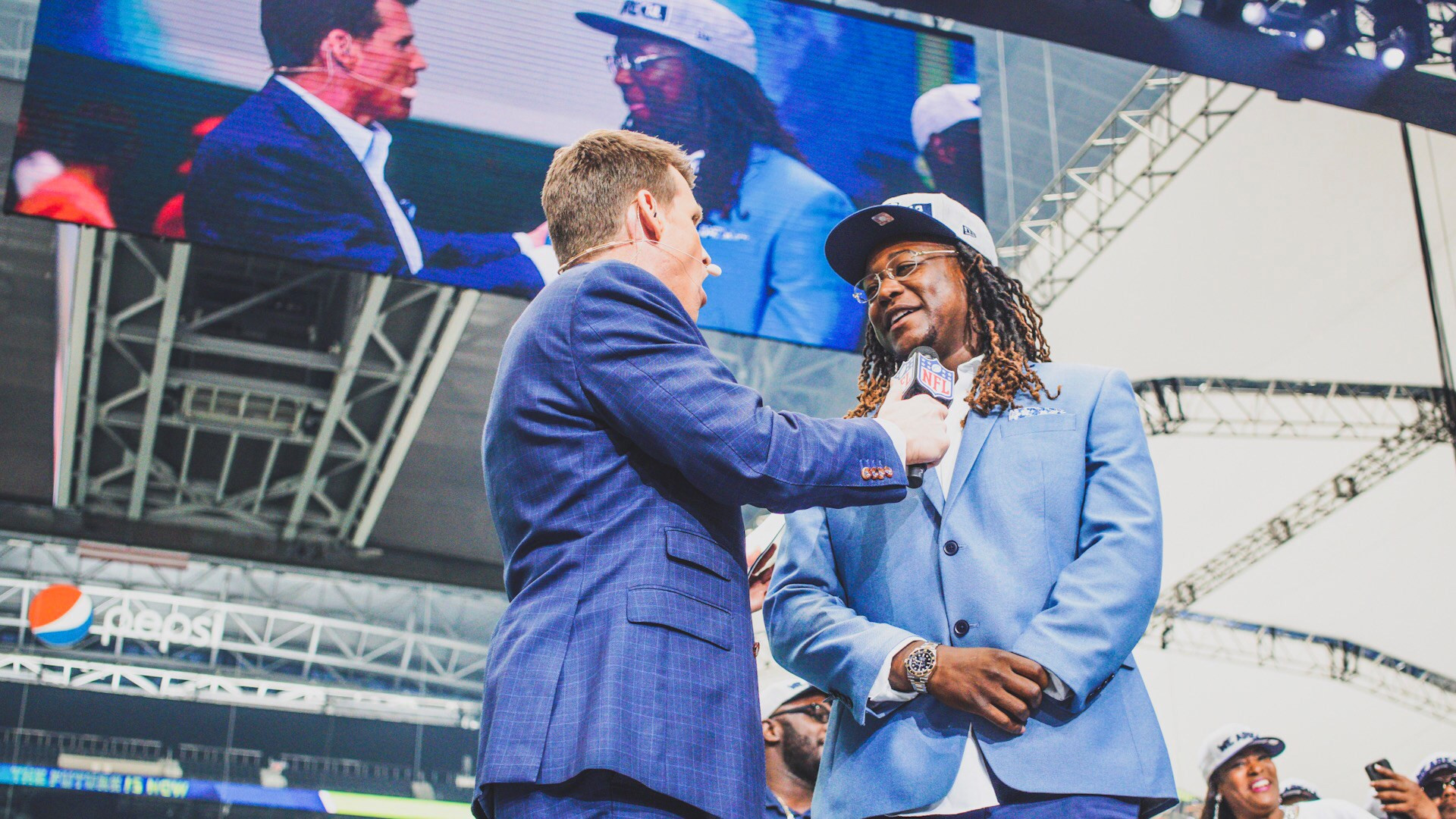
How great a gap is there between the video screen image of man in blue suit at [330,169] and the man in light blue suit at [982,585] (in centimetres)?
309

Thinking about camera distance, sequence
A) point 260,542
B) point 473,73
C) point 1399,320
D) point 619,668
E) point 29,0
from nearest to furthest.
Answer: point 619,668 → point 473,73 → point 29,0 → point 1399,320 → point 260,542

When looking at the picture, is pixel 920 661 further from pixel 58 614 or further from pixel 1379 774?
pixel 58 614

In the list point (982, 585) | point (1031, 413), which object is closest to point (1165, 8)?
point (1031, 413)

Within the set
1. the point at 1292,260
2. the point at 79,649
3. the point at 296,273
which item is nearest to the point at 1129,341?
the point at 1292,260

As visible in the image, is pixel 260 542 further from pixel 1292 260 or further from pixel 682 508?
pixel 682 508

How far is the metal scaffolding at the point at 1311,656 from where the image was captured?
8992mm

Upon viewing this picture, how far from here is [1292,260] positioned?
29.5 ft

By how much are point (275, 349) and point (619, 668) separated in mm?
8270

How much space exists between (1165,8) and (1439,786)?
304cm

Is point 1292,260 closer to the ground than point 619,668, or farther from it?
farther from it

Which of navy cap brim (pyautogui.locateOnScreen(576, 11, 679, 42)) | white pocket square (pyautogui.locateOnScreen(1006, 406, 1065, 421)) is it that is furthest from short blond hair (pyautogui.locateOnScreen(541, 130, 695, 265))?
navy cap brim (pyautogui.locateOnScreen(576, 11, 679, 42))

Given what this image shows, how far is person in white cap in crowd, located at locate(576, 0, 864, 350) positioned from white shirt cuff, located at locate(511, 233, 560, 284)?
24.0 inches

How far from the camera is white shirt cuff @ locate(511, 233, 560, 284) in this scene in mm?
5109

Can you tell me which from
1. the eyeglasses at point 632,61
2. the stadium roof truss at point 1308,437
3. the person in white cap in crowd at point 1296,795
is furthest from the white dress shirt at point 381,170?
the stadium roof truss at point 1308,437
